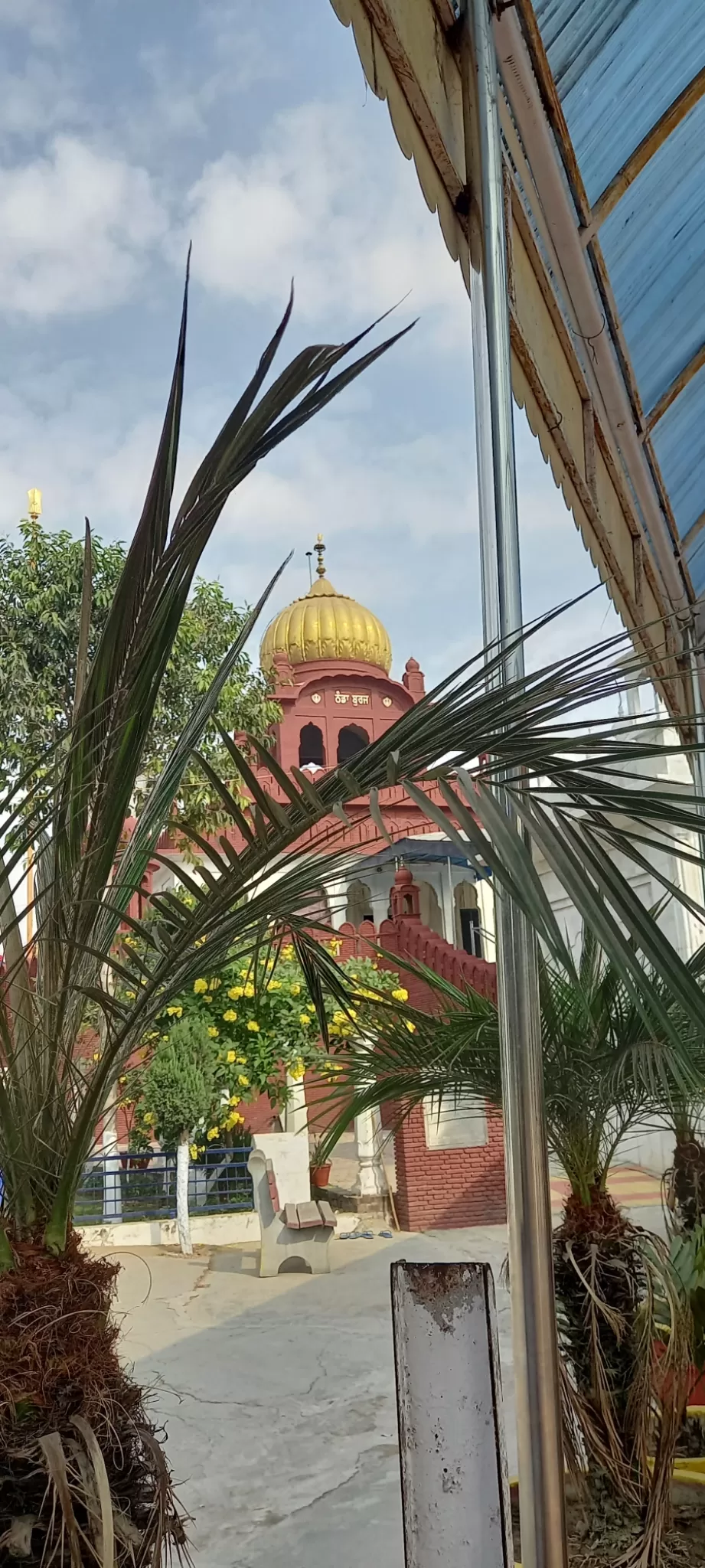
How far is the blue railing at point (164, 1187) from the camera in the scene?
7320 millimetres

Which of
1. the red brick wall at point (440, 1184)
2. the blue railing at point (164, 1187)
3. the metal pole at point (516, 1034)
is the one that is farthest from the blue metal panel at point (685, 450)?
the blue railing at point (164, 1187)

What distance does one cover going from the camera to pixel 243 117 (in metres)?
3.45

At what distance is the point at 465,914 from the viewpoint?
14.5 metres

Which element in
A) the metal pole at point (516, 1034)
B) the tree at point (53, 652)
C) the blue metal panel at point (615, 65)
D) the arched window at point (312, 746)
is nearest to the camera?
the metal pole at point (516, 1034)

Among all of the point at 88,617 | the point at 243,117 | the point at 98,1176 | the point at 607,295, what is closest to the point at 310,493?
the point at 98,1176

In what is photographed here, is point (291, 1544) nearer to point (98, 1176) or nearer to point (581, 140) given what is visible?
point (581, 140)

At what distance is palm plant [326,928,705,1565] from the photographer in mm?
2176

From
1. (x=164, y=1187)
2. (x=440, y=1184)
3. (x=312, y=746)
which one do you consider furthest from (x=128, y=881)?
(x=312, y=746)

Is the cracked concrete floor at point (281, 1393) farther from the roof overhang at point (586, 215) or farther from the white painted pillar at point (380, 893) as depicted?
the white painted pillar at point (380, 893)

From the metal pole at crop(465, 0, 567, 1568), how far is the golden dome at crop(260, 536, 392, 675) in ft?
45.4

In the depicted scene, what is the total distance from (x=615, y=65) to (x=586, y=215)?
0.28 metres

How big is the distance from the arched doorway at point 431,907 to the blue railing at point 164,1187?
6.39m

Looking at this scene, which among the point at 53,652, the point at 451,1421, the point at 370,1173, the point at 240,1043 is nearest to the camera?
the point at 451,1421

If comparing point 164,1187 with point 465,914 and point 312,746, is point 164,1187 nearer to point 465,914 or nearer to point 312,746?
point 465,914
